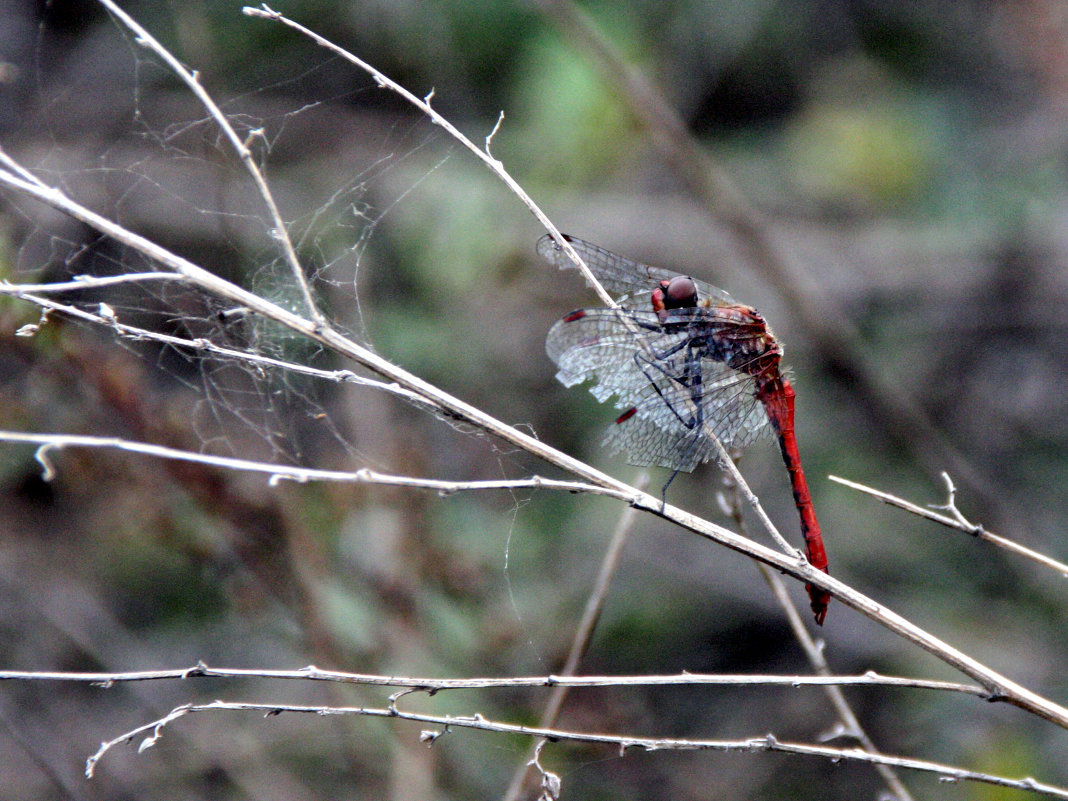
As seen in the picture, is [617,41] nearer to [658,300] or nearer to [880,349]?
[880,349]

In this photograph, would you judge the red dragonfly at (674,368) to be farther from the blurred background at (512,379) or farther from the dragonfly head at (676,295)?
the blurred background at (512,379)

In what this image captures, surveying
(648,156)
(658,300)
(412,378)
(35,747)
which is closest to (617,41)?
(648,156)

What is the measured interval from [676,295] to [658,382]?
369mm

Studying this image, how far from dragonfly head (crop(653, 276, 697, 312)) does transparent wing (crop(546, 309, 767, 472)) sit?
9 cm

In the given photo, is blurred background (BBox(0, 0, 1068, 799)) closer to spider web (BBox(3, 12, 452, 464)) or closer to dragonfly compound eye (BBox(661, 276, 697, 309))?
spider web (BBox(3, 12, 452, 464))

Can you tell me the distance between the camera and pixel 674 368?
2574 millimetres

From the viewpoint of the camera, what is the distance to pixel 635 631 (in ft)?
15.9

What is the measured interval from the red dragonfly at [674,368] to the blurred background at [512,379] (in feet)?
2.41

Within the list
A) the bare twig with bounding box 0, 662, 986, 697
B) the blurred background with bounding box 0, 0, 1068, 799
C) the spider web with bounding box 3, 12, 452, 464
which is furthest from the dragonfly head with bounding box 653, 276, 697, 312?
the spider web with bounding box 3, 12, 452, 464

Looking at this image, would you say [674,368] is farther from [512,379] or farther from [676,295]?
[512,379]

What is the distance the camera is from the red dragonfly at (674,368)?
240 centimetres

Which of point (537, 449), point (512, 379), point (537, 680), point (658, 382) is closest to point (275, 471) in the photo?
point (537, 449)

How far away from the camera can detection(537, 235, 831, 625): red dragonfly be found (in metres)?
2.40

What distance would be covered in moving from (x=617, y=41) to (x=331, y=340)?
4689 millimetres
